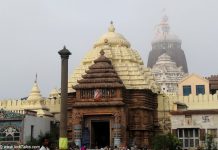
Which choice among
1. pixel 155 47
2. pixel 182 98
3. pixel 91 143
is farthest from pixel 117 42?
pixel 155 47

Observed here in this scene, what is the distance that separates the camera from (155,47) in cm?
12725

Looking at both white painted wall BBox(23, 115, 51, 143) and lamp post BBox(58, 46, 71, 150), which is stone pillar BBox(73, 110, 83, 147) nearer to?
white painted wall BBox(23, 115, 51, 143)

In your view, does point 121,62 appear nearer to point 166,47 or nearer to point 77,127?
point 77,127

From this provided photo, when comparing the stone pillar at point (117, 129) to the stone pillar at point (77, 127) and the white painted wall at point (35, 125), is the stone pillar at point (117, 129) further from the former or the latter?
the white painted wall at point (35, 125)

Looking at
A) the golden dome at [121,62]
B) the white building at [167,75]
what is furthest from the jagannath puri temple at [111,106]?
the white building at [167,75]

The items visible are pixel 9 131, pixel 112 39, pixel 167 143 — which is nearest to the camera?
pixel 167 143

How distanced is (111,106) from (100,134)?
6.16 meters

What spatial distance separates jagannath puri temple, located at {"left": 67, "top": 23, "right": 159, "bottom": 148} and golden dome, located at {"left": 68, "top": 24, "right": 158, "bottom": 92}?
11 cm

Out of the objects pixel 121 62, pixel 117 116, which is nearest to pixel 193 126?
pixel 117 116

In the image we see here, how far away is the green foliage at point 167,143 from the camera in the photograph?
46.0m

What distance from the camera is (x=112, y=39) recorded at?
58344 mm

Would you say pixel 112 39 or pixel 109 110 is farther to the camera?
pixel 112 39

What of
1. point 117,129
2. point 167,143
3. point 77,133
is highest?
point 117,129

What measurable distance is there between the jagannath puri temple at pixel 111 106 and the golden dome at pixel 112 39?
3.44 m
